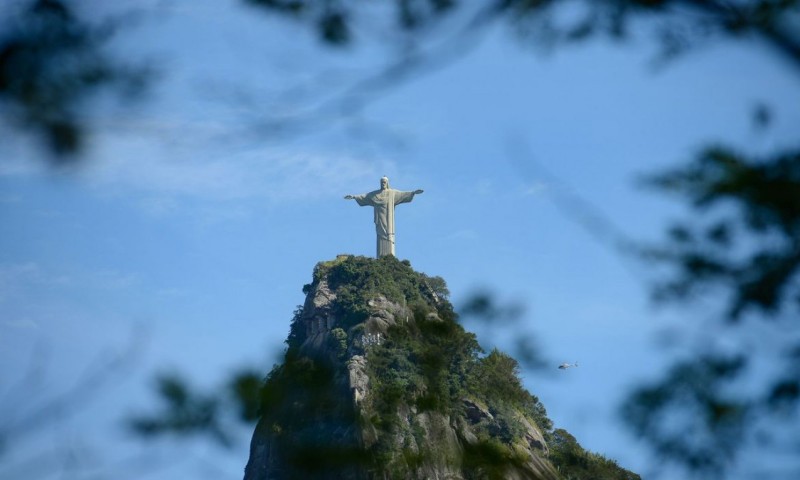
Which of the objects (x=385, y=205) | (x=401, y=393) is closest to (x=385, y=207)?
(x=385, y=205)

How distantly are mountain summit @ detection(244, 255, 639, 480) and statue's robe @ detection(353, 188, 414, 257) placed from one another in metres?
0.75

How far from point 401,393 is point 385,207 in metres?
13.9

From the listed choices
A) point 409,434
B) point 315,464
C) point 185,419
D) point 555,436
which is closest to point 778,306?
point 185,419

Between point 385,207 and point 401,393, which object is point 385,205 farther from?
point 401,393

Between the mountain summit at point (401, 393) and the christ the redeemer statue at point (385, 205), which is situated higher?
the christ the redeemer statue at point (385, 205)

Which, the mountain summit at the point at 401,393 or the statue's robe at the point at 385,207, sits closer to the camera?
the mountain summit at the point at 401,393

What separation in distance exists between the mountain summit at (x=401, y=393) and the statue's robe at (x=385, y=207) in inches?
29.6

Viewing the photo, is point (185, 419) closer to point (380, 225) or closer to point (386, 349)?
point (386, 349)

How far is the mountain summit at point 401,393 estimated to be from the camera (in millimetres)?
18766

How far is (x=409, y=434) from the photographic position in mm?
18469

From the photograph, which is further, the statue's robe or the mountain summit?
the statue's robe

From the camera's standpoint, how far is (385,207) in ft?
106

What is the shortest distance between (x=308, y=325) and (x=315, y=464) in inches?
837

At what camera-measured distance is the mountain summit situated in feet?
61.6
